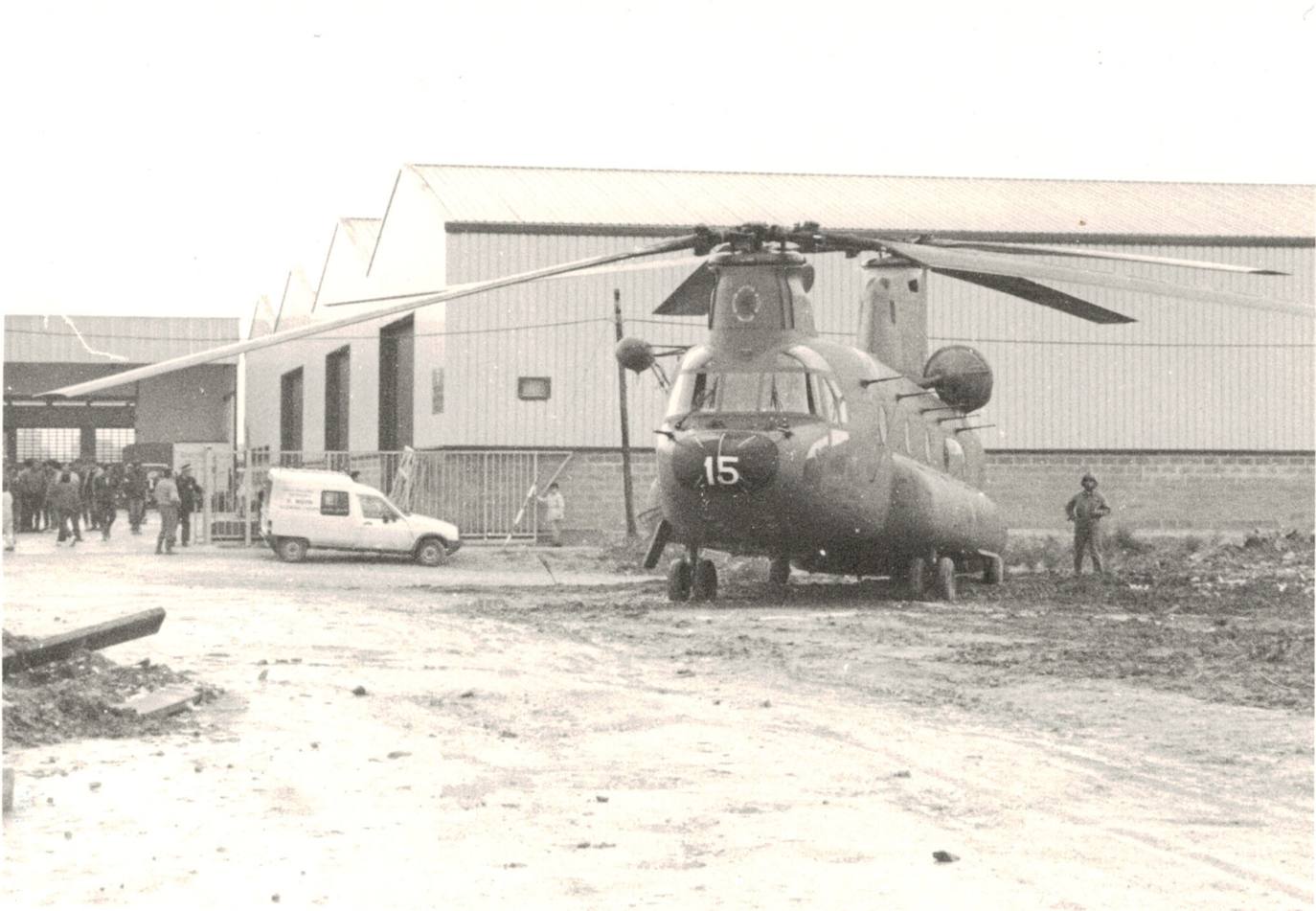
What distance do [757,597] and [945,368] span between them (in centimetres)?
359

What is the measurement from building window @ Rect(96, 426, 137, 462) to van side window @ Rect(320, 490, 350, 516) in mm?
51478

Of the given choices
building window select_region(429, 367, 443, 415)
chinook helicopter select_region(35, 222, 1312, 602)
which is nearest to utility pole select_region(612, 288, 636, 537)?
building window select_region(429, 367, 443, 415)

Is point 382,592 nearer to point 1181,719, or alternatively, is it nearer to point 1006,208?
point 1181,719

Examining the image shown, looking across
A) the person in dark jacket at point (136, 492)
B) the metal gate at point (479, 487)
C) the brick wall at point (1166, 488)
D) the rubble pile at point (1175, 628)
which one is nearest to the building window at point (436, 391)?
the metal gate at point (479, 487)

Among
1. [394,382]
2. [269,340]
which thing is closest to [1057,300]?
[269,340]

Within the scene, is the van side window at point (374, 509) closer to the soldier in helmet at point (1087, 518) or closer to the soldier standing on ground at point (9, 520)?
the soldier standing on ground at point (9, 520)

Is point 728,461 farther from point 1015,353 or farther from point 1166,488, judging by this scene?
point 1166,488

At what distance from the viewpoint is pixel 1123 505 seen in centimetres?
3741

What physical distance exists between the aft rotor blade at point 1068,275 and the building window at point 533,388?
62.6 feet

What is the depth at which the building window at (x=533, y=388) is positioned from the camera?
35156mm

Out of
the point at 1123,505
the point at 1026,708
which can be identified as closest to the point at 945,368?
the point at 1026,708

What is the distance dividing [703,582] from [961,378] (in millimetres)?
4069

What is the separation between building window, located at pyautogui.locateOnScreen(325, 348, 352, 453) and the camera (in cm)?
4994

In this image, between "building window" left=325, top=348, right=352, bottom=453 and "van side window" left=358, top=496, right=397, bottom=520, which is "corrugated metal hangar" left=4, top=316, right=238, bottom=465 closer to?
"building window" left=325, top=348, right=352, bottom=453
